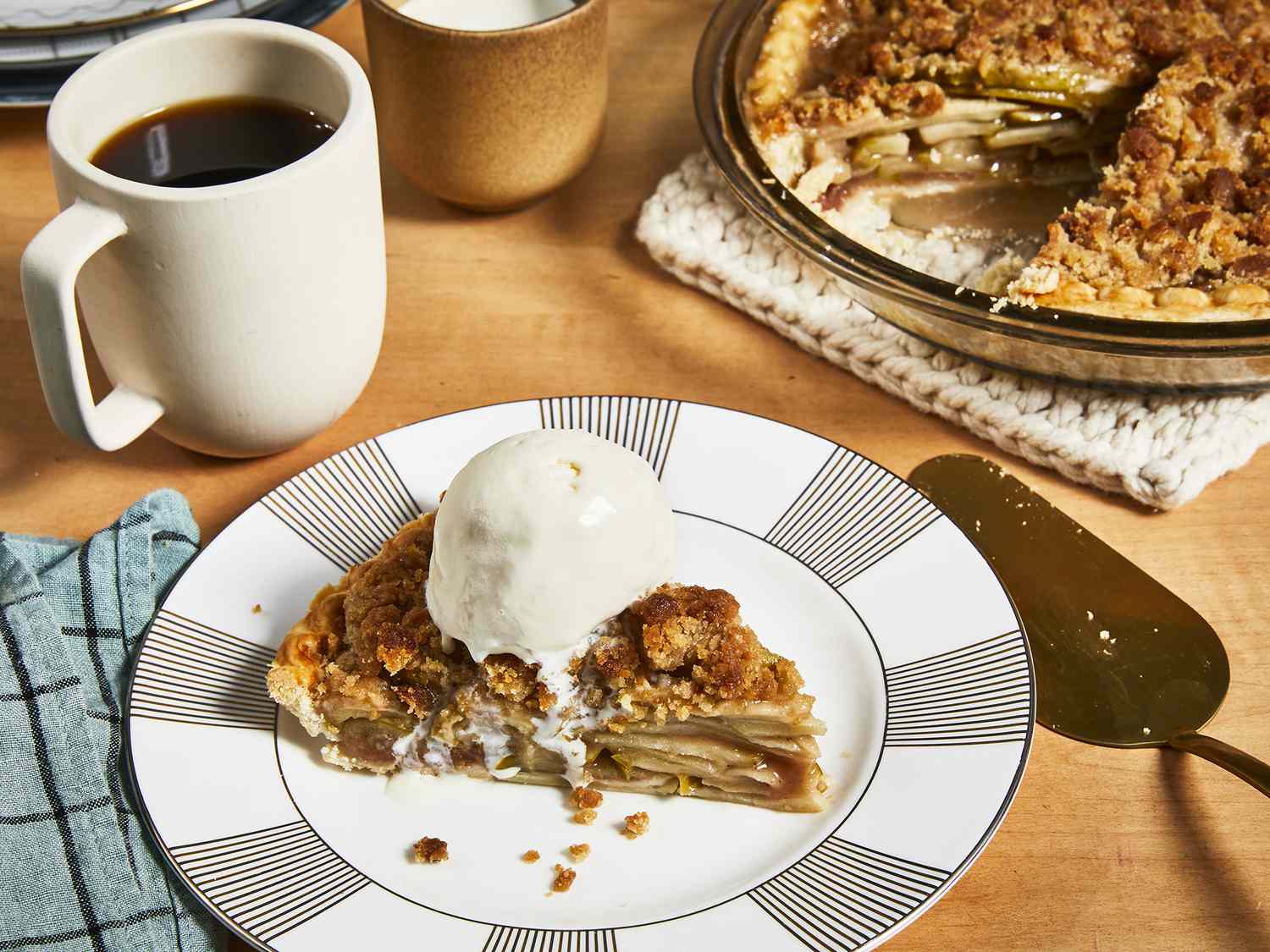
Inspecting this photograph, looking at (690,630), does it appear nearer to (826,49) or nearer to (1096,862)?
(1096,862)

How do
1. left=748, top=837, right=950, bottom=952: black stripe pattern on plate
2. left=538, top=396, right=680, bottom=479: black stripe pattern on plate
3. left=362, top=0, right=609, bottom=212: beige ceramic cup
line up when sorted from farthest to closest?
1. left=362, top=0, right=609, bottom=212: beige ceramic cup
2. left=538, top=396, right=680, bottom=479: black stripe pattern on plate
3. left=748, top=837, right=950, bottom=952: black stripe pattern on plate

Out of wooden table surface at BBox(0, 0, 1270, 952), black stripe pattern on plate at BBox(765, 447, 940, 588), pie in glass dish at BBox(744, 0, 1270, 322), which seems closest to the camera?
wooden table surface at BBox(0, 0, 1270, 952)

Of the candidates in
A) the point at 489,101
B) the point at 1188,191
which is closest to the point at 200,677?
the point at 489,101

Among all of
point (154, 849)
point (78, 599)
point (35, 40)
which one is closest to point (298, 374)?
point (78, 599)

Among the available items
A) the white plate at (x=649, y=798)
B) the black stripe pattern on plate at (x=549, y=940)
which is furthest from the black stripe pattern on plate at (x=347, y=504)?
the black stripe pattern on plate at (x=549, y=940)

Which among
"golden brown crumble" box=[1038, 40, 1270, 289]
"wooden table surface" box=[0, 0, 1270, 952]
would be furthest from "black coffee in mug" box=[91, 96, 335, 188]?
"golden brown crumble" box=[1038, 40, 1270, 289]

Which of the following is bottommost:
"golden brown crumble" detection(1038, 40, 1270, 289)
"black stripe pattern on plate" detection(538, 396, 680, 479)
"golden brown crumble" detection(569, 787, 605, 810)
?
"golden brown crumble" detection(569, 787, 605, 810)

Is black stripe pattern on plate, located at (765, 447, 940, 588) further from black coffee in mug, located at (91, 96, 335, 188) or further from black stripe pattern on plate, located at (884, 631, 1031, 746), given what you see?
black coffee in mug, located at (91, 96, 335, 188)

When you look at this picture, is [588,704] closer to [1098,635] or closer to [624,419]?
[624,419]

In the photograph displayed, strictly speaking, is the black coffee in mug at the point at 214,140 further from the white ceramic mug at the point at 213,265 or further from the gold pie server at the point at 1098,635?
the gold pie server at the point at 1098,635
